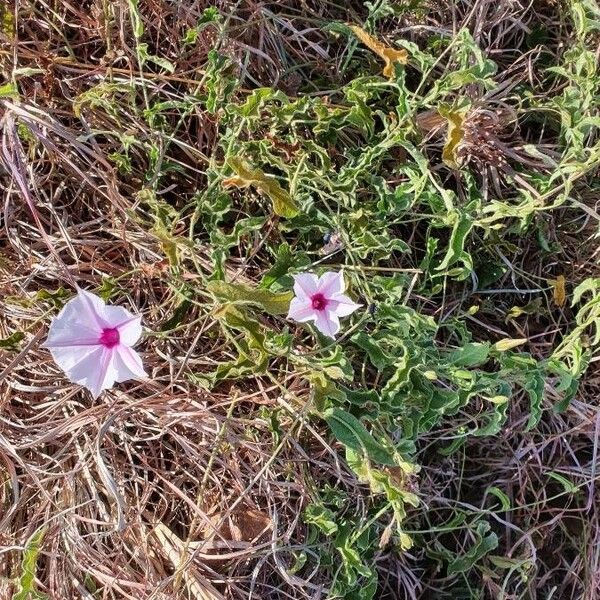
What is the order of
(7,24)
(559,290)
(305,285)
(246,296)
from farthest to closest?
(559,290) → (7,24) → (305,285) → (246,296)

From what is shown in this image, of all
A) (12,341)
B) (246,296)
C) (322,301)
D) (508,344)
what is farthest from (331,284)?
(12,341)

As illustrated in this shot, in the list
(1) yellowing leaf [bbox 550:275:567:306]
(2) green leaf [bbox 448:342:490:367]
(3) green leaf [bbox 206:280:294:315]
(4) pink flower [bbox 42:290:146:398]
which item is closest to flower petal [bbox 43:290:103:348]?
(4) pink flower [bbox 42:290:146:398]

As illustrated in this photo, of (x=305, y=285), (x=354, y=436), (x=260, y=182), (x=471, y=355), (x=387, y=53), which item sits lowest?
(x=354, y=436)

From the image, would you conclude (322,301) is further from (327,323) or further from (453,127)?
(453,127)

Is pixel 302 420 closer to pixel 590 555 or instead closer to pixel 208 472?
pixel 208 472

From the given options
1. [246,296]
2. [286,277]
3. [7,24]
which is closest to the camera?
[246,296]

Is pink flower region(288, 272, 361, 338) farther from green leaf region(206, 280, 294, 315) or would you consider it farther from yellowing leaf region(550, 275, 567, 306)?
yellowing leaf region(550, 275, 567, 306)

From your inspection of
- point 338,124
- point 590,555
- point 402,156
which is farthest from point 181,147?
point 590,555
